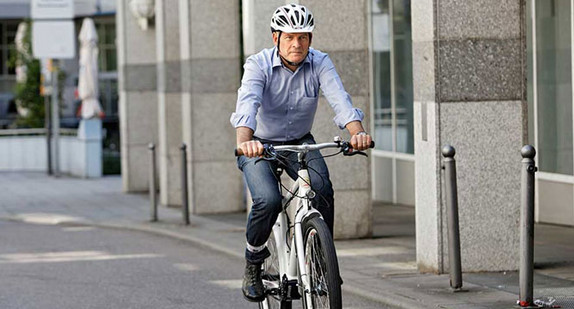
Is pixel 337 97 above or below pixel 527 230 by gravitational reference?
above

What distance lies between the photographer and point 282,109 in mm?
7742

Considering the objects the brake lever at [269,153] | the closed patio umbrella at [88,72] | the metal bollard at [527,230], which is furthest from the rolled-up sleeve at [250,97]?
the closed patio umbrella at [88,72]

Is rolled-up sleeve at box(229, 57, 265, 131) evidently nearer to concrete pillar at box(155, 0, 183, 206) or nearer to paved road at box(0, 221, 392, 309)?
paved road at box(0, 221, 392, 309)

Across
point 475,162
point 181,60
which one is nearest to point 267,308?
point 475,162

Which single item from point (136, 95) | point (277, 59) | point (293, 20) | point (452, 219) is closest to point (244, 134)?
point (277, 59)

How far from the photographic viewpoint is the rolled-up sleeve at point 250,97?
24.2 feet

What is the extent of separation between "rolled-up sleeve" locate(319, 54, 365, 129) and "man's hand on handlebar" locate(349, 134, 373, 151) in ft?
0.94

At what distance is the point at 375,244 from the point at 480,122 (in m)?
3.13

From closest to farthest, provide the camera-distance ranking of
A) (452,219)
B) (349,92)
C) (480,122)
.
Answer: (452,219) → (480,122) → (349,92)

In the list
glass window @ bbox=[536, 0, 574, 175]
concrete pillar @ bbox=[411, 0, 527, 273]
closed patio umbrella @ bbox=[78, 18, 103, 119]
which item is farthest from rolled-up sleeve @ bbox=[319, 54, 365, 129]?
closed patio umbrella @ bbox=[78, 18, 103, 119]

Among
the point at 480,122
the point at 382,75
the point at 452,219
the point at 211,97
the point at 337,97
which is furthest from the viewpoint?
the point at 382,75

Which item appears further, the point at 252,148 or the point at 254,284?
the point at 254,284

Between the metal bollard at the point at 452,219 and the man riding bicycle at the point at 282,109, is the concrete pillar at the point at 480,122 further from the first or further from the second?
the man riding bicycle at the point at 282,109

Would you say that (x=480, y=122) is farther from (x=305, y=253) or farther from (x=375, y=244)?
(x=305, y=253)
